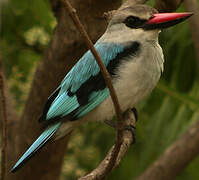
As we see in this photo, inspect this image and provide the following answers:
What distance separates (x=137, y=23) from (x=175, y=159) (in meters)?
1.56

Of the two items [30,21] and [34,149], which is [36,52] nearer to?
[30,21]

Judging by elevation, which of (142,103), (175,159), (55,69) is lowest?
(175,159)

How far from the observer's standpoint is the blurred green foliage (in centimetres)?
445

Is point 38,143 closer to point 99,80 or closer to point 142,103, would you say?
point 99,80

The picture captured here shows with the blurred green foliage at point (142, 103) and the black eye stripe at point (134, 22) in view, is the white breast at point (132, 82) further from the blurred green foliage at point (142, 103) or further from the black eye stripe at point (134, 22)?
the blurred green foliage at point (142, 103)

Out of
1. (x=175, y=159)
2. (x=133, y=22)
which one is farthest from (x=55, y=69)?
(x=175, y=159)

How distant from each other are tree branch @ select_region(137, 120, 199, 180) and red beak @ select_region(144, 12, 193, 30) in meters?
1.50

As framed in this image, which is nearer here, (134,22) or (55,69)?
(134,22)

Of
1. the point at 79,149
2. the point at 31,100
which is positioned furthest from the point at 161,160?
the point at 31,100

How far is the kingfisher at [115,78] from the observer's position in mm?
3246

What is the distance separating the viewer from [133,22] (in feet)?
11.2

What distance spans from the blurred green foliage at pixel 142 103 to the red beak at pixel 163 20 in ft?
3.60

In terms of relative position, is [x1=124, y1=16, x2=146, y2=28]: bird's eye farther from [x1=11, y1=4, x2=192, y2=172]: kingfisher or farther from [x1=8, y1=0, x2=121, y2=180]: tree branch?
[x1=8, y1=0, x2=121, y2=180]: tree branch

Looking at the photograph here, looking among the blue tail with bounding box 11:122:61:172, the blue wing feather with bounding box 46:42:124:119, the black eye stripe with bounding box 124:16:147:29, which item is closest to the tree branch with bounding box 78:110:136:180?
the blue wing feather with bounding box 46:42:124:119
